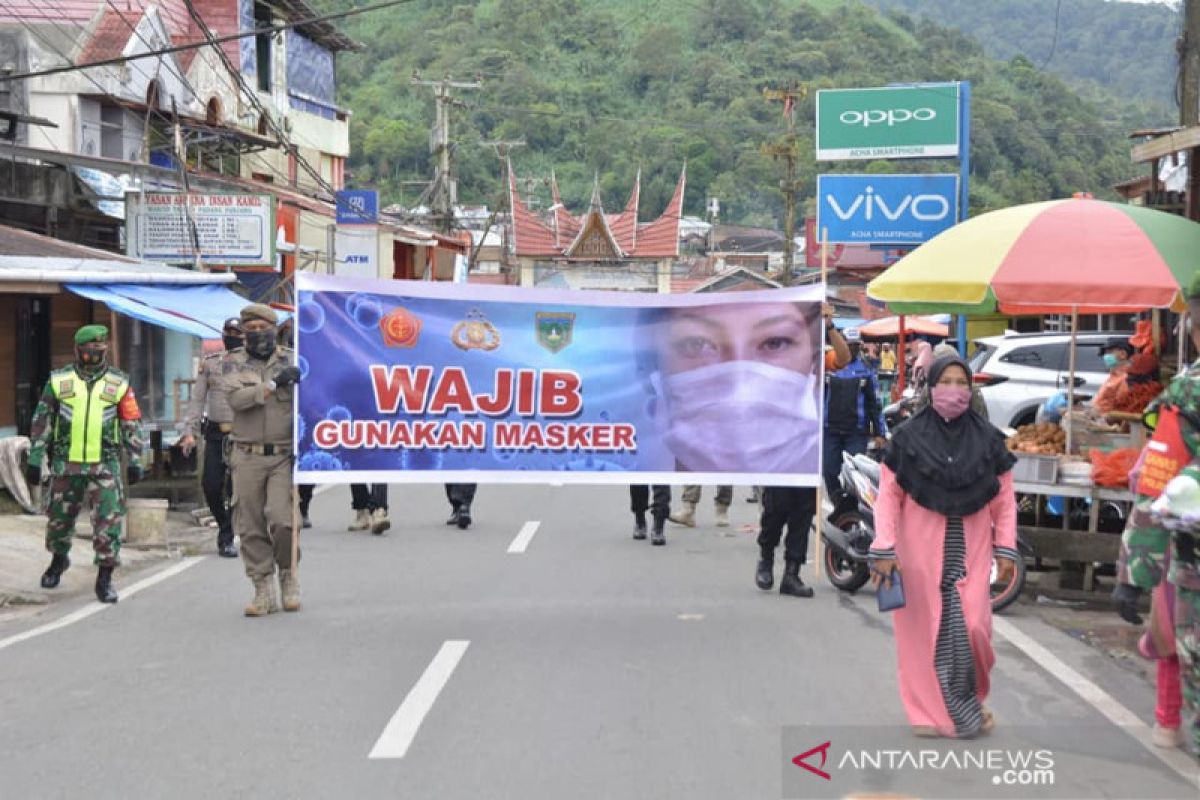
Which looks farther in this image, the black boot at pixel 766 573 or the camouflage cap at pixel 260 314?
the black boot at pixel 766 573

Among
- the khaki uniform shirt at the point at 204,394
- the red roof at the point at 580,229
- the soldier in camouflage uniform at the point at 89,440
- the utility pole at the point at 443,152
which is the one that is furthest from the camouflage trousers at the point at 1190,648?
the red roof at the point at 580,229

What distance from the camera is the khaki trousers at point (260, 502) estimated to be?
9094mm

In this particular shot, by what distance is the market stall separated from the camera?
970cm

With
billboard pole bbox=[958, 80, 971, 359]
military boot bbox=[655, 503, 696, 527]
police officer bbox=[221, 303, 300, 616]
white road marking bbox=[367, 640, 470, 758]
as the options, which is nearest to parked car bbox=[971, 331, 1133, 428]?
billboard pole bbox=[958, 80, 971, 359]

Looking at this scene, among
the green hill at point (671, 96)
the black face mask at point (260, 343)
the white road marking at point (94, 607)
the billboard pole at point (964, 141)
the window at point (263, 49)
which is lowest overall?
the white road marking at point (94, 607)

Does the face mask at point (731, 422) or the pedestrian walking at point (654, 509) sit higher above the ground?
the face mask at point (731, 422)

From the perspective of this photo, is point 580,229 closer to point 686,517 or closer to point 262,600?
point 686,517

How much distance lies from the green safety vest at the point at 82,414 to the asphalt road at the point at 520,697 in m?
1.13

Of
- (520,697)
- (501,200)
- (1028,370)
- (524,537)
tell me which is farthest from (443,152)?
(520,697)

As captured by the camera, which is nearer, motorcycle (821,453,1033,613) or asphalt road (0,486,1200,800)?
asphalt road (0,486,1200,800)

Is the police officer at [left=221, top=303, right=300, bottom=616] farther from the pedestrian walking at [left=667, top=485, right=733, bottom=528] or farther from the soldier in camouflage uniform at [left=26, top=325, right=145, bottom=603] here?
the pedestrian walking at [left=667, top=485, right=733, bottom=528]

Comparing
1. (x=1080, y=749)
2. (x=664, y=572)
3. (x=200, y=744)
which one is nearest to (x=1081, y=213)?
(x=664, y=572)

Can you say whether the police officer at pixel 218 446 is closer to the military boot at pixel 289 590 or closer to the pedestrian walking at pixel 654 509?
the military boot at pixel 289 590

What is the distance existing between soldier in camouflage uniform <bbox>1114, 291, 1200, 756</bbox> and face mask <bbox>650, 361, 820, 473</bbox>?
313 cm
